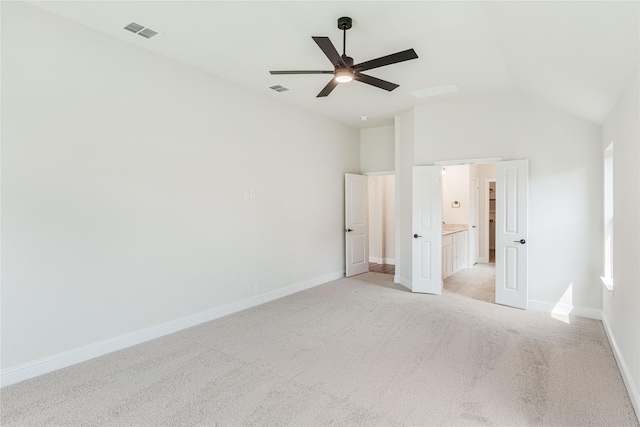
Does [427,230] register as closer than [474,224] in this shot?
Yes

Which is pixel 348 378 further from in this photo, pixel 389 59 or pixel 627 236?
pixel 389 59

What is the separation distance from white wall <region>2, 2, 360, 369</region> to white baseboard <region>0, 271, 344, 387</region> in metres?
0.06

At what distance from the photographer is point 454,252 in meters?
6.88

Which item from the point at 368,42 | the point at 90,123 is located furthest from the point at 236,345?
the point at 368,42

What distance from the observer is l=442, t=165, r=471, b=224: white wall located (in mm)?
7824

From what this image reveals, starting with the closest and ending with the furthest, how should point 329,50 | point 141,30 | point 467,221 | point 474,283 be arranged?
point 329,50
point 141,30
point 474,283
point 467,221

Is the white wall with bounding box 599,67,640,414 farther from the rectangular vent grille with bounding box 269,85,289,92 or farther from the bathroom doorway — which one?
the rectangular vent grille with bounding box 269,85,289,92

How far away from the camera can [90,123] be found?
3100 millimetres

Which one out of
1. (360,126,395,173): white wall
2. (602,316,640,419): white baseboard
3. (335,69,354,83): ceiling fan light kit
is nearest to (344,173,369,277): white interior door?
(360,126,395,173): white wall

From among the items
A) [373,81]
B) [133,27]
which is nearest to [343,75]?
[373,81]

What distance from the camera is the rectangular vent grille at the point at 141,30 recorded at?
121 inches

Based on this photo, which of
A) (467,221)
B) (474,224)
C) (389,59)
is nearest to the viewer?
(389,59)

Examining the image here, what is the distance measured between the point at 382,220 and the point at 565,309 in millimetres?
4416

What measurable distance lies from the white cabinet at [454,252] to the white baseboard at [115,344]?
3.37m
